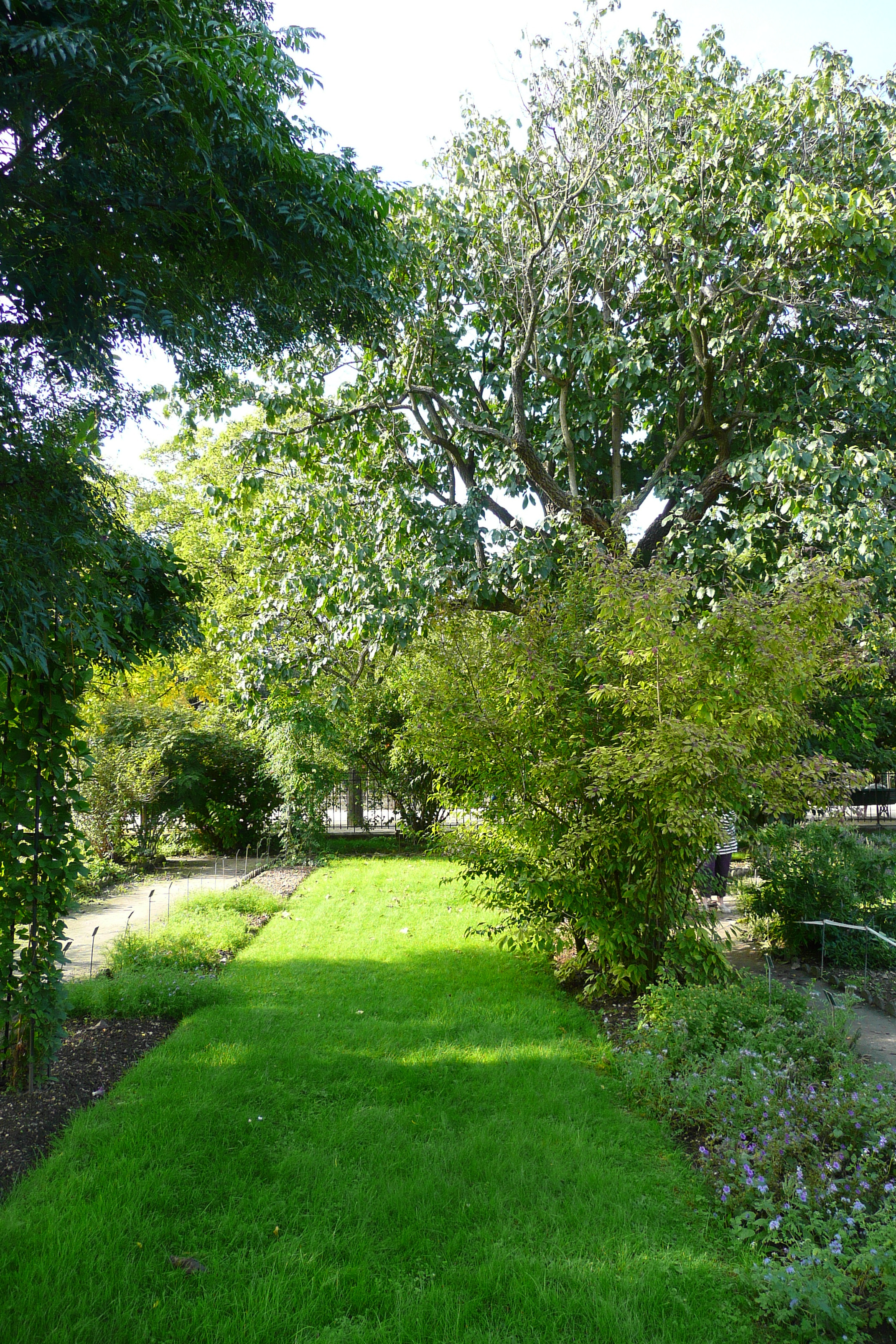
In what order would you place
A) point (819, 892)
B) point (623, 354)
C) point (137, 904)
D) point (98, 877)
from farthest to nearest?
point (98, 877) < point (137, 904) < point (623, 354) < point (819, 892)

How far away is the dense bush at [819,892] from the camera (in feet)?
21.0

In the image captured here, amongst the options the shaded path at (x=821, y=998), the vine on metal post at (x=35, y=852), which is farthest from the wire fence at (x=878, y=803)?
the vine on metal post at (x=35, y=852)

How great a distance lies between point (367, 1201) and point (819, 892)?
4880mm

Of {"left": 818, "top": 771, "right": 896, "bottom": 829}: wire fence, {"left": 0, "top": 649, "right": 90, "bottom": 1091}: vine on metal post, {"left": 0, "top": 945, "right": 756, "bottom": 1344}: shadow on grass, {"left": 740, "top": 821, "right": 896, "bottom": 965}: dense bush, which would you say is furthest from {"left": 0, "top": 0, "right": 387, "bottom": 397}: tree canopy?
{"left": 818, "top": 771, "right": 896, "bottom": 829}: wire fence

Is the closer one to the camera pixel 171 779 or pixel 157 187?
pixel 157 187

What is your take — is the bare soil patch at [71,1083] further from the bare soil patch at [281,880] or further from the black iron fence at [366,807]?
the black iron fence at [366,807]

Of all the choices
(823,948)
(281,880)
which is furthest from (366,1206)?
(281,880)

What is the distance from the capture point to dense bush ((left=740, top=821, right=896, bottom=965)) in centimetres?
639

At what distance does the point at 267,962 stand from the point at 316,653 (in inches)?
146

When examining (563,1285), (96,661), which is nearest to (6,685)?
(96,661)

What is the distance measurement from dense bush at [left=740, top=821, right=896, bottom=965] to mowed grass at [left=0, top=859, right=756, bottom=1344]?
268 centimetres

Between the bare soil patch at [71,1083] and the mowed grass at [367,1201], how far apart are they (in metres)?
0.12

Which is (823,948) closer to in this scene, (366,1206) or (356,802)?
(366,1206)

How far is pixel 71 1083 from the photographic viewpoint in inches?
159
